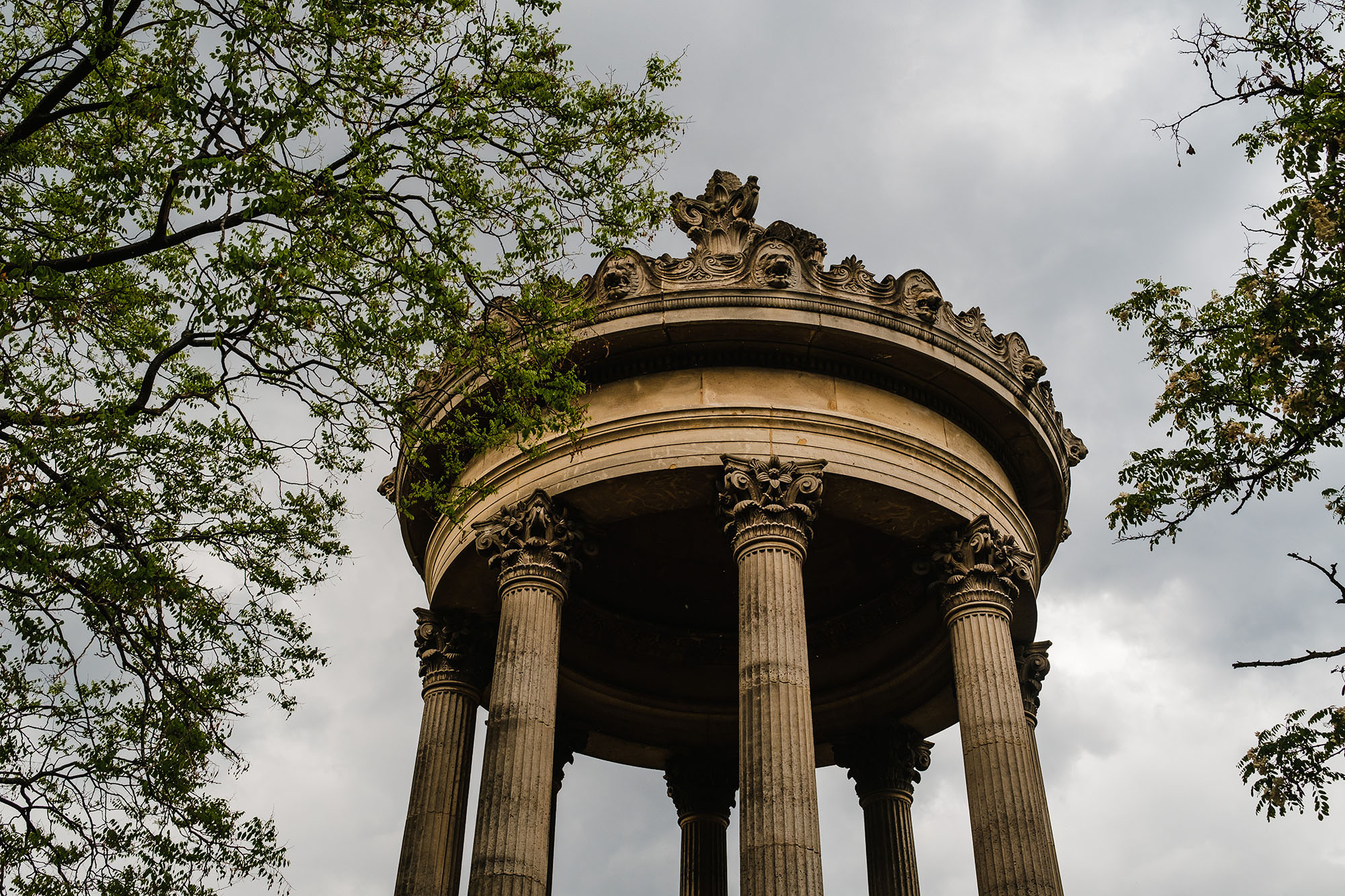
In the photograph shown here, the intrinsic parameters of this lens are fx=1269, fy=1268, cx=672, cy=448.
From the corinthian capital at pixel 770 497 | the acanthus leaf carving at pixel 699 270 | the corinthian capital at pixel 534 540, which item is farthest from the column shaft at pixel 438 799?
the acanthus leaf carving at pixel 699 270

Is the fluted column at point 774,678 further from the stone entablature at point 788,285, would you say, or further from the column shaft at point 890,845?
the column shaft at point 890,845

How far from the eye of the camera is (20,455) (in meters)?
16.4

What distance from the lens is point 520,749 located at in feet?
75.6

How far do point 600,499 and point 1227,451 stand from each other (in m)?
12.3

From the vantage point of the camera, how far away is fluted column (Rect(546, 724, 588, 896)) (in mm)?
31969

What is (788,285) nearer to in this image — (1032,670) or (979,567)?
(979,567)

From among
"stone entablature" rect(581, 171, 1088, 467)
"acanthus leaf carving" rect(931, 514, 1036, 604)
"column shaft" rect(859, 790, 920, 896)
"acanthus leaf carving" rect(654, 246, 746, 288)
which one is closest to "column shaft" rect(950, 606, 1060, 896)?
"acanthus leaf carving" rect(931, 514, 1036, 604)

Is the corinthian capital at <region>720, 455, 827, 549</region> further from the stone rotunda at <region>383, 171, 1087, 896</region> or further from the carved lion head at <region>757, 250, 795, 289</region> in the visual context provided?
the carved lion head at <region>757, 250, 795, 289</region>

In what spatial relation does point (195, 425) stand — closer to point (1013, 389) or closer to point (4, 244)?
point (4, 244)

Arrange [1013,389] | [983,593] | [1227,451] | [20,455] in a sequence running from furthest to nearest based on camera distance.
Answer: [1013,389] < [983,593] < [1227,451] < [20,455]

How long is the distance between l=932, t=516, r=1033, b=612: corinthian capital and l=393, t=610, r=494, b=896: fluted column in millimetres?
10347

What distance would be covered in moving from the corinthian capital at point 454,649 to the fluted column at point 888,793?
10722 mm

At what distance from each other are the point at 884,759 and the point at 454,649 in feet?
39.1

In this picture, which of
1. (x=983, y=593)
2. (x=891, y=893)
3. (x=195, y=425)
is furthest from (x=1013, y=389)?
(x=195, y=425)
